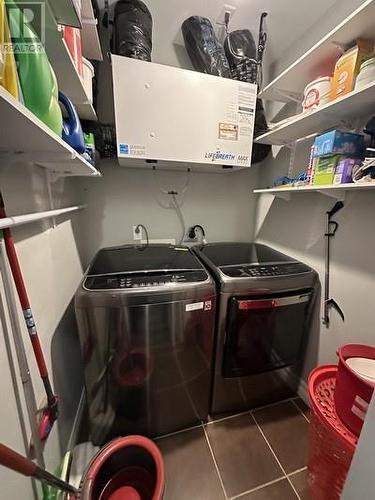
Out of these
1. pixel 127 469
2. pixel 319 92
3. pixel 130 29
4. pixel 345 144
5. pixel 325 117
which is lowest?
pixel 127 469

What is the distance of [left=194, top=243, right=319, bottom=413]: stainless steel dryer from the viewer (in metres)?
1.15

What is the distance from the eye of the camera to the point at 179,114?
1.25 m

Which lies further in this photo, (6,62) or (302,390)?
(302,390)

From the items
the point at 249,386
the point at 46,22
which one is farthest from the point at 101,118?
the point at 249,386

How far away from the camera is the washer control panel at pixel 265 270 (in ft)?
3.87

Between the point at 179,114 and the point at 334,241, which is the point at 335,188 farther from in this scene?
the point at 179,114

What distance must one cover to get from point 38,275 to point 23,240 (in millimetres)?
165

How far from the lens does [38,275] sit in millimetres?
831

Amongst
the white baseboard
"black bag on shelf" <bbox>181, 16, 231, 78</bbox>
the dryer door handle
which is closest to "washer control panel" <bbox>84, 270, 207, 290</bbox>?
the dryer door handle

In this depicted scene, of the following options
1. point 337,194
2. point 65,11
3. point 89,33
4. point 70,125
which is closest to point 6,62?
point 65,11

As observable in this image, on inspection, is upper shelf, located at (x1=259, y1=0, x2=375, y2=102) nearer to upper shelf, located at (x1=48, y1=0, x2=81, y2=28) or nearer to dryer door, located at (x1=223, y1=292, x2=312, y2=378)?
upper shelf, located at (x1=48, y1=0, x2=81, y2=28)

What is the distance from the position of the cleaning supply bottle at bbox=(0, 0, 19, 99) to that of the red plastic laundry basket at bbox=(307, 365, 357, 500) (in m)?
1.37

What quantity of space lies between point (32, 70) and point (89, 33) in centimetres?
90

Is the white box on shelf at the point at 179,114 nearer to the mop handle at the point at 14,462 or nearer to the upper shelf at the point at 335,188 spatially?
the upper shelf at the point at 335,188
